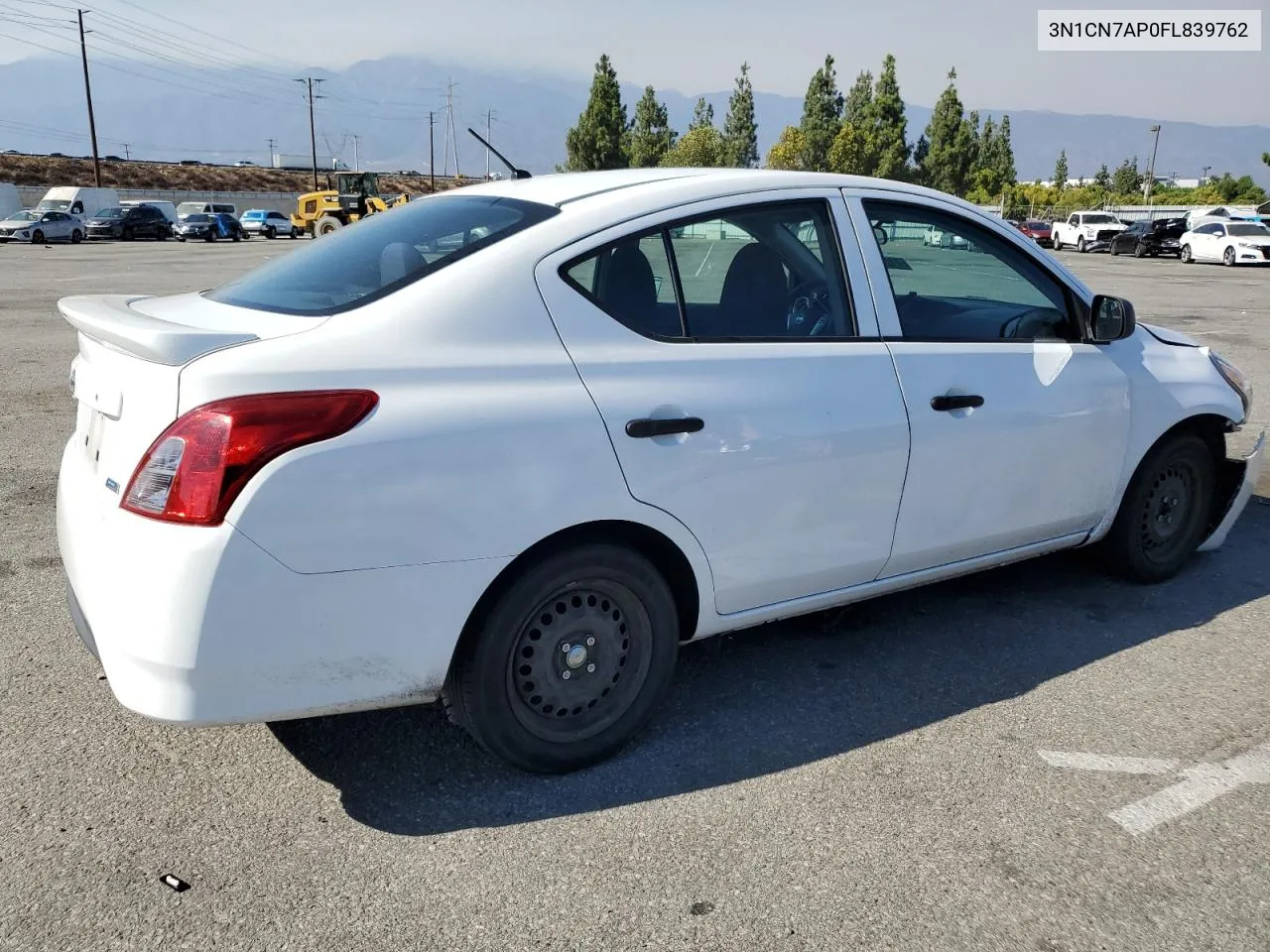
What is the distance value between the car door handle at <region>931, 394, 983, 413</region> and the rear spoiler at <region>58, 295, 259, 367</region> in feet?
7.02

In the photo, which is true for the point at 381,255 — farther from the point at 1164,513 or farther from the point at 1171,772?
the point at 1164,513

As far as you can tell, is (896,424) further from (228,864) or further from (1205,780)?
(228,864)

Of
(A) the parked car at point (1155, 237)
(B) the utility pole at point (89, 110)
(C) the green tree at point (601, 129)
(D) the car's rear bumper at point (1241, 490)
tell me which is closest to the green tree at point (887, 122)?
(C) the green tree at point (601, 129)

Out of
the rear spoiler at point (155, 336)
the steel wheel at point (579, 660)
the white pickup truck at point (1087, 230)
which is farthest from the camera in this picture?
the white pickup truck at point (1087, 230)

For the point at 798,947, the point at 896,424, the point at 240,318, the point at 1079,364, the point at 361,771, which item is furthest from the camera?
the point at 1079,364

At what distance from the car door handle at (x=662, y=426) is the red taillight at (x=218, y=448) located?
2.60 ft

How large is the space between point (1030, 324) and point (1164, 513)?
47.8 inches

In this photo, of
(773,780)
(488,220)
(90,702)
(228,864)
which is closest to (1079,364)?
(773,780)

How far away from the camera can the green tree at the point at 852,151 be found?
204ft

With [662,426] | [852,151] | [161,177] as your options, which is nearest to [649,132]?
[852,151]

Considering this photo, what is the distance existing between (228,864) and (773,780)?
1479mm

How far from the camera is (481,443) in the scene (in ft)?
8.60

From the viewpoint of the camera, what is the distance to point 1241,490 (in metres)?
4.70

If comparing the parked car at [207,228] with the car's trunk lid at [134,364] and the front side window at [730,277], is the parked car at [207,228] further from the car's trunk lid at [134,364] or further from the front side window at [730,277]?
the front side window at [730,277]
